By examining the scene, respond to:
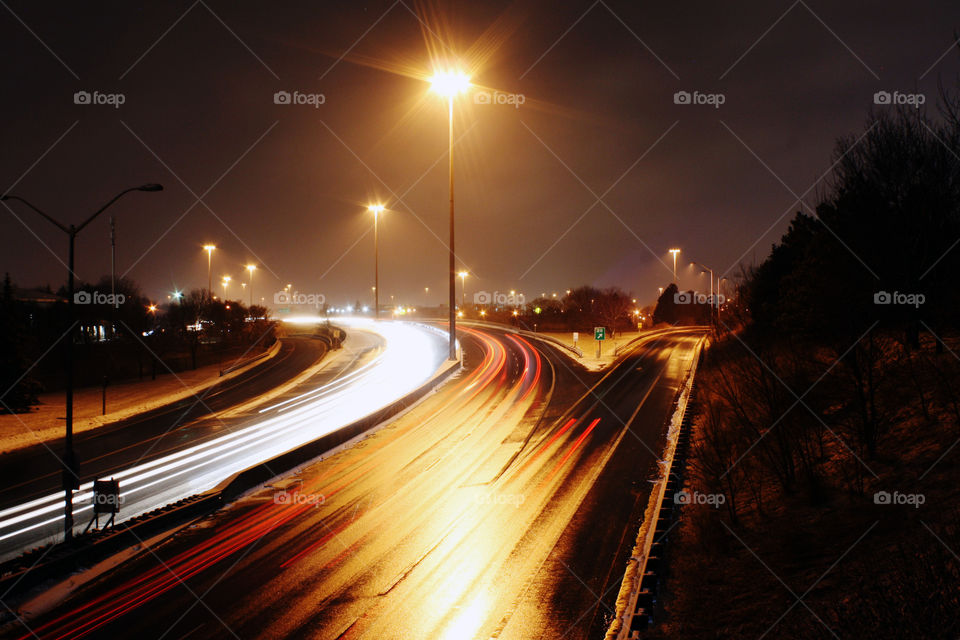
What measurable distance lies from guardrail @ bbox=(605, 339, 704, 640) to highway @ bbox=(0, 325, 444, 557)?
11.7 meters

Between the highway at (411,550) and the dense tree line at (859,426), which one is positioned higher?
the dense tree line at (859,426)

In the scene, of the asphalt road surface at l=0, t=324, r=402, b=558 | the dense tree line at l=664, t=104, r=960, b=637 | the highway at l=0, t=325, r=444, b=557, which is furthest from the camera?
the highway at l=0, t=325, r=444, b=557

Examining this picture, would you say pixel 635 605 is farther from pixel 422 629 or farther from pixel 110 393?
pixel 110 393

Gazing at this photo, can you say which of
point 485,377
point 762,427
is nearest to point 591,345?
point 485,377

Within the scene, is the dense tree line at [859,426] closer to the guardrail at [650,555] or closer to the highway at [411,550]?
the guardrail at [650,555]

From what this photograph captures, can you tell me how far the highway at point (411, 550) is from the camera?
8.23 metres

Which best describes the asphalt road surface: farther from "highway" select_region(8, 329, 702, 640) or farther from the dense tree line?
the dense tree line

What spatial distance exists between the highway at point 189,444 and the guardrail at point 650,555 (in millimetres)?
11687

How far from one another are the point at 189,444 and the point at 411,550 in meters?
13.7

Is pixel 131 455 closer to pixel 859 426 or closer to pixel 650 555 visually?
pixel 650 555

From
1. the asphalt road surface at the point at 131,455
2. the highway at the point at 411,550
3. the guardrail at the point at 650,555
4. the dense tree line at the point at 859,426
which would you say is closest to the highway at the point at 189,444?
the asphalt road surface at the point at 131,455

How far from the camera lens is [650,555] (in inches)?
386

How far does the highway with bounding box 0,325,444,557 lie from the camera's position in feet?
46.2

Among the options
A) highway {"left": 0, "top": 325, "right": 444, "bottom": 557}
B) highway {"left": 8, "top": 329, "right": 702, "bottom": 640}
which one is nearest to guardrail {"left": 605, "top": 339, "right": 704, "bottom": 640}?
highway {"left": 8, "top": 329, "right": 702, "bottom": 640}
